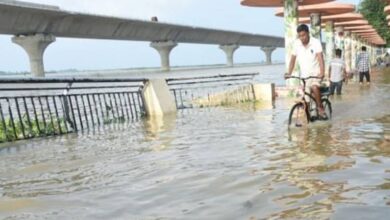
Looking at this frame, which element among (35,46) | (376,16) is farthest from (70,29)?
(376,16)

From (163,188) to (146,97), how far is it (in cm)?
894

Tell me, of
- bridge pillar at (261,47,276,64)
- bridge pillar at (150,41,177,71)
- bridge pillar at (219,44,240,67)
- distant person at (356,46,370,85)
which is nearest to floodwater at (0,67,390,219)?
distant person at (356,46,370,85)

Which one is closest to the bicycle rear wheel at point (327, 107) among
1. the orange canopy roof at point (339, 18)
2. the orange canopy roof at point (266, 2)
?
the orange canopy roof at point (266, 2)

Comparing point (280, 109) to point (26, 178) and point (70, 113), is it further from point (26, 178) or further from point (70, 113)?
point (26, 178)

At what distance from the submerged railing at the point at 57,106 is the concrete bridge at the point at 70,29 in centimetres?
2476

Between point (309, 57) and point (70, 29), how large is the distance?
39.7 metres

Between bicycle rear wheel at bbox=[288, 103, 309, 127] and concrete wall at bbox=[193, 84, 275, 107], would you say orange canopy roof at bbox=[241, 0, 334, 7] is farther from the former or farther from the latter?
bicycle rear wheel at bbox=[288, 103, 309, 127]

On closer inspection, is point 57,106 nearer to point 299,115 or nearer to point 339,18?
point 299,115

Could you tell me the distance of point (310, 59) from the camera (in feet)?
32.0

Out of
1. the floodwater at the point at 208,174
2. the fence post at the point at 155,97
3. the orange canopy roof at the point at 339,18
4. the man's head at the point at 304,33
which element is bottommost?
the floodwater at the point at 208,174

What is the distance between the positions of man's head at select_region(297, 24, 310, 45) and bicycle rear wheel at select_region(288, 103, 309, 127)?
1177mm

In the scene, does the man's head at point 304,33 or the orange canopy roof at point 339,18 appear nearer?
the man's head at point 304,33

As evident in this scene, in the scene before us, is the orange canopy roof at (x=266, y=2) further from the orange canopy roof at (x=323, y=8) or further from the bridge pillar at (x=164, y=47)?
the bridge pillar at (x=164, y=47)

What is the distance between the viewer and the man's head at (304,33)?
31.3 feet
